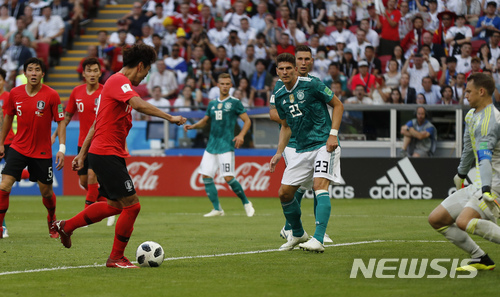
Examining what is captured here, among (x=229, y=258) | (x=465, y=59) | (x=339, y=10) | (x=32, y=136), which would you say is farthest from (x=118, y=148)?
(x=339, y=10)

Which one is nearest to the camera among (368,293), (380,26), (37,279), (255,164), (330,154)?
(368,293)

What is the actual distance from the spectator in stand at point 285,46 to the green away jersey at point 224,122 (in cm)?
719

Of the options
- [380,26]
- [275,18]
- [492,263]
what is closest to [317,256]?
[492,263]

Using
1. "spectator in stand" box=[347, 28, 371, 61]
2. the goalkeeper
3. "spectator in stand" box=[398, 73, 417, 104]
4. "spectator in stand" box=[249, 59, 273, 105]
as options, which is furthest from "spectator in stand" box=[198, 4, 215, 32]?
the goalkeeper

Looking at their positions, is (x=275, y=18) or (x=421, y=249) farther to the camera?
(x=275, y=18)

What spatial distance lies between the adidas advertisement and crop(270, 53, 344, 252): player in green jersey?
395 inches

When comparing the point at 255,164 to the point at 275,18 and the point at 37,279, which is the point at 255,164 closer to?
the point at 275,18

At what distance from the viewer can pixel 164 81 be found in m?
23.7

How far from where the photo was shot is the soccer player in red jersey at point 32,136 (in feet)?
37.3

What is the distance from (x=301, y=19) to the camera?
24000mm

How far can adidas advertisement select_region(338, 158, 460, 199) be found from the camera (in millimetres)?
19266

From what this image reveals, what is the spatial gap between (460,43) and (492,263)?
48.7ft

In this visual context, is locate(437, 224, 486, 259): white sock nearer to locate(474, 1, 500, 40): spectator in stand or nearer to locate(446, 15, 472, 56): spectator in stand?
locate(446, 15, 472, 56): spectator in stand

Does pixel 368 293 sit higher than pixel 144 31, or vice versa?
pixel 144 31
